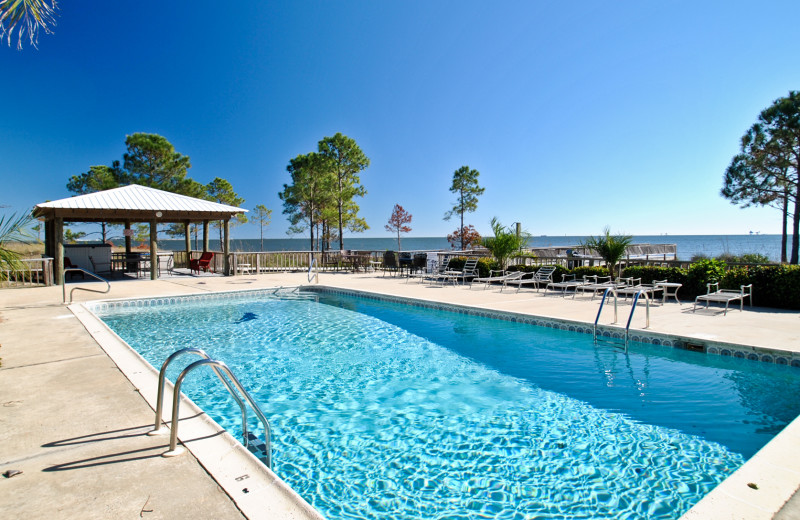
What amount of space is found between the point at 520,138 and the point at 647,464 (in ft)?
79.6

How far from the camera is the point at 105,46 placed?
723 inches

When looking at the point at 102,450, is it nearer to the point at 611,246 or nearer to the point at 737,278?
the point at 611,246

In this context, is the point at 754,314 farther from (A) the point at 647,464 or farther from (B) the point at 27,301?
(B) the point at 27,301

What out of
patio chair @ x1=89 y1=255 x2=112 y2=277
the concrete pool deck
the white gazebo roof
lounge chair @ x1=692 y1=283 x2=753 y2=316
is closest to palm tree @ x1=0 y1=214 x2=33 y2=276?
the concrete pool deck

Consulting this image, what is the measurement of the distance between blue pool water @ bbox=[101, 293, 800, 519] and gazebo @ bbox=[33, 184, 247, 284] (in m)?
7.09

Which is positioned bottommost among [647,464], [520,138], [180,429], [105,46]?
[647,464]

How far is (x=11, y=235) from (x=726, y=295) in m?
10.2

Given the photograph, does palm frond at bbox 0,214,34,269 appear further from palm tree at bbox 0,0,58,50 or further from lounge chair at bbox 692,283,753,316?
lounge chair at bbox 692,283,753,316

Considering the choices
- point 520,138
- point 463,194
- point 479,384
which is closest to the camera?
point 479,384

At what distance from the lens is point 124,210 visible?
12.7 metres

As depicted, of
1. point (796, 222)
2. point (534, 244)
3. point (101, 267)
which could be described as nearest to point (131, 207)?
point (101, 267)

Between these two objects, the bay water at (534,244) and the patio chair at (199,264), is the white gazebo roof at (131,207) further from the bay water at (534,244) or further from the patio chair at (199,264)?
the bay water at (534,244)

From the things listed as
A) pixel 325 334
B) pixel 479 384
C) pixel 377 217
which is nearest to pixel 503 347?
pixel 479 384

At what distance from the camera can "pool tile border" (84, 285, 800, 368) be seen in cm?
469
